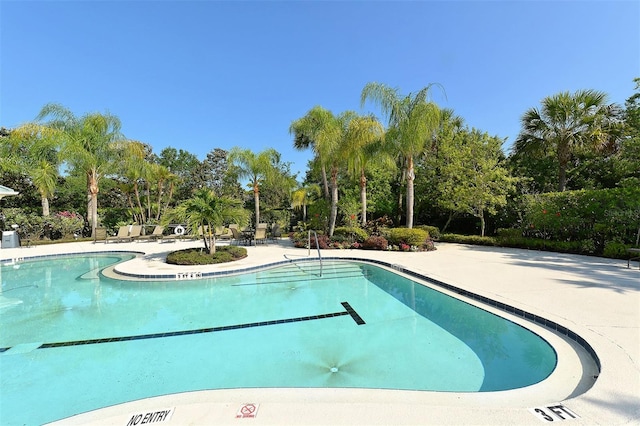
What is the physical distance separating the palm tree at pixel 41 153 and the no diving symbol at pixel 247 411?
2233 centimetres

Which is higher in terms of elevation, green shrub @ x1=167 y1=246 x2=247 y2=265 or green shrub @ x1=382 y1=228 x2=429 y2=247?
green shrub @ x1=382 y1=228 x2=429 y2=247

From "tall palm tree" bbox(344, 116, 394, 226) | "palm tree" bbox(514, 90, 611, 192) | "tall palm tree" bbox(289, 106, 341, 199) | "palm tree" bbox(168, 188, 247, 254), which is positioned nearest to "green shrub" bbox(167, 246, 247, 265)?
"palm tree" bbox(168, 188, 247, 254)

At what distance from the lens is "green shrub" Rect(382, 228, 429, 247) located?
39.0 ft

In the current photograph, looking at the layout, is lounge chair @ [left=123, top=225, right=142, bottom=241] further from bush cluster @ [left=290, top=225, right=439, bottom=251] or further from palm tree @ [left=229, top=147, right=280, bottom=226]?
bush cluster @ [left=290, top=225, right=439, bottom=251]

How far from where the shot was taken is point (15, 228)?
16.0 meters

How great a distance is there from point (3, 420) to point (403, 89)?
14.1m

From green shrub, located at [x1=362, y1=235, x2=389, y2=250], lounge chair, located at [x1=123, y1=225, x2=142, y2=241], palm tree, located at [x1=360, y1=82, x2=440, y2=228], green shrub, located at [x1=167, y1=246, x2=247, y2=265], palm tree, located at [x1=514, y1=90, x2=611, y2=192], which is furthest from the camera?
lounge chair, located at [x1=123, y1=225, x2=142, y2=241]

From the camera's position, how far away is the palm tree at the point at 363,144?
12.4 metres

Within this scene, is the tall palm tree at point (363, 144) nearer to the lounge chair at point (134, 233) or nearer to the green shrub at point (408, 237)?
the green shrub at point (408, 237)

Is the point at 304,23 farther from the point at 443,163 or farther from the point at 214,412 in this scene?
the point at 214,412

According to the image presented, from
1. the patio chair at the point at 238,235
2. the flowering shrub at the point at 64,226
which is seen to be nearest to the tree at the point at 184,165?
the flowering shrub at the point at 64,226

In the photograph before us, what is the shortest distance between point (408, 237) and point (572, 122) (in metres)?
9.47

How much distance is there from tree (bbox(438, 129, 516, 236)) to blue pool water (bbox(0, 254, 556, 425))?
326 inches

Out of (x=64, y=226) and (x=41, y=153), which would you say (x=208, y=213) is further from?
(x=41, y=153)
